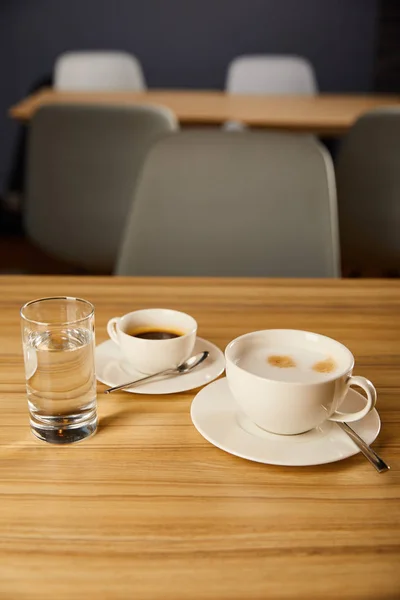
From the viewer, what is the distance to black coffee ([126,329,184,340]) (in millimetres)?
840

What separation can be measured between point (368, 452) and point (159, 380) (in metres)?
0.23

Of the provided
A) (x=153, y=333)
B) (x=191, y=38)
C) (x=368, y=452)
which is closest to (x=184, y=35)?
(x=191, y=38)

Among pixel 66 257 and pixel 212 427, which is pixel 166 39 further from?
pixel 212 427

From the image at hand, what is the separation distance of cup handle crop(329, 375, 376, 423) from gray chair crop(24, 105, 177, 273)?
1469mm

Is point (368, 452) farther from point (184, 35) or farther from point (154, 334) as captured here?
point (184, 35)

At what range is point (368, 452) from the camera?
2.14 feet

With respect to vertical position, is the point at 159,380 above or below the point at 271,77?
above

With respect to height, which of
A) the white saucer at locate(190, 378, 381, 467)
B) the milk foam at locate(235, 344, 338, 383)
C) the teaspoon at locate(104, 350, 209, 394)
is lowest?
the teaspoon at locate(104, 350, 209, 394)

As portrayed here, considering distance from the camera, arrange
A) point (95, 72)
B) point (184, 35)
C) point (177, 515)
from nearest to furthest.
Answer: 1. point (177, 515)
2. point (95, 72)
3. point (184, 35)

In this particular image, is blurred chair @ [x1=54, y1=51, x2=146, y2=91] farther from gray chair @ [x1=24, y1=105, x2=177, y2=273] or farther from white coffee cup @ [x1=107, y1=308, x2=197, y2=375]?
white coffee cup @ [x1=107, y1=308, x2=197, y2=375]

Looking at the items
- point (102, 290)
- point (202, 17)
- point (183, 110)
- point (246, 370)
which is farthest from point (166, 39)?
point (246, 370)

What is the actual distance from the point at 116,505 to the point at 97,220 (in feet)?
5.13

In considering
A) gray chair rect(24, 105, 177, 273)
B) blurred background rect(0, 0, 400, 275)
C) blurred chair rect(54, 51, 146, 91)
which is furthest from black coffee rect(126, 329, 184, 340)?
blurred background rect(0, 0, 400, 275)

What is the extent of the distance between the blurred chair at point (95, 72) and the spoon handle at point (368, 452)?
3.13 meters
